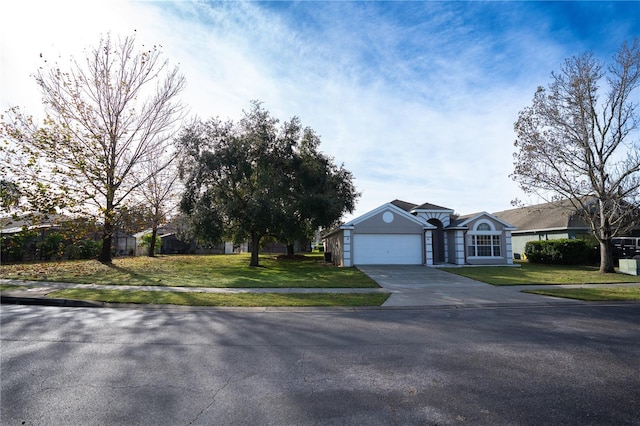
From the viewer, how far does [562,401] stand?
390 centimetres

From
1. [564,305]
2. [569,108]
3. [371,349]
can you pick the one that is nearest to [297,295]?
[371,349]

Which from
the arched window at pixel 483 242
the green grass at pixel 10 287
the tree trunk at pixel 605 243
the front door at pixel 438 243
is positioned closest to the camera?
the green grass at pixel 10 287

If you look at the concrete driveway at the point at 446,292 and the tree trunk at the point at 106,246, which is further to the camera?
the tree trunk at the point at 106,246

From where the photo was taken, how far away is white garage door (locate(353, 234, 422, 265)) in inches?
923

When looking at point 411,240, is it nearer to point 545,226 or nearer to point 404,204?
point 404,204

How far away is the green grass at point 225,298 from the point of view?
33.5 ft

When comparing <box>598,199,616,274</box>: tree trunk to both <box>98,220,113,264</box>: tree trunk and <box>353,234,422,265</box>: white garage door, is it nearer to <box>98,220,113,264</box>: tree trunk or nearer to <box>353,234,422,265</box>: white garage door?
<box>353,234,422,265</box>: white garage door

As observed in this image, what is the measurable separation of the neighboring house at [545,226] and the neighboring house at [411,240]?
3.25 meters

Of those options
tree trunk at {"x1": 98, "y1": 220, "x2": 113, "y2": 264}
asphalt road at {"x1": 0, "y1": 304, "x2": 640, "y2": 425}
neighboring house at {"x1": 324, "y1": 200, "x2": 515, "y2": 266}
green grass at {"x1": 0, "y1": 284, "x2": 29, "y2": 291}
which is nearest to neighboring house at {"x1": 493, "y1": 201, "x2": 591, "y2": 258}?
neighboring house at {"x1": 324, "y1": 200, "x2": 515, "y2": 266}

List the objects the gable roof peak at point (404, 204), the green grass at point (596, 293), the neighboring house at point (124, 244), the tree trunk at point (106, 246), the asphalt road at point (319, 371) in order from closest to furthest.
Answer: the asphalt road at point (319, 371) < the green grass at point (596, 293) < the tree trunk at point (106, 246) < the gable roof peak at point (404, 204) < the neighboring house at point (124, 244)

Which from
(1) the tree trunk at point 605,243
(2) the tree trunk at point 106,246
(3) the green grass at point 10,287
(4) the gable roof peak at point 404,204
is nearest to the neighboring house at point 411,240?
(1) the tree trunk at point 605,243

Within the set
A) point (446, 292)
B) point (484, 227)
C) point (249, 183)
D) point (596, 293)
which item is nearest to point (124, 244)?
point (249, 183)

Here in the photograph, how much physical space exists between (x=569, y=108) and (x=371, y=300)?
17711 millimetres

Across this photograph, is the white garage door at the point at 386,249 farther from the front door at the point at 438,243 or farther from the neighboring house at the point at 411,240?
the front door at the point at 438,243
